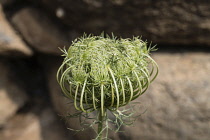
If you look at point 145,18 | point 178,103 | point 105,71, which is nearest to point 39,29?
point 145,18

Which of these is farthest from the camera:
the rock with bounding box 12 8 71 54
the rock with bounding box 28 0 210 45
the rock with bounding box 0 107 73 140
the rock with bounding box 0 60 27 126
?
the rock with bounding box 0 107 73 140

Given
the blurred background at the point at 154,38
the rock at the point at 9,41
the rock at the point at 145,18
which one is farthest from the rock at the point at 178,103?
the rock at the point at 9,41

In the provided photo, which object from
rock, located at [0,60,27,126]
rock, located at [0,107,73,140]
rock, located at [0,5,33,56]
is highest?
rock, located at [0,5,33,56]

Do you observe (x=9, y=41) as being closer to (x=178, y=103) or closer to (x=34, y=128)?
(x=34, y=128)

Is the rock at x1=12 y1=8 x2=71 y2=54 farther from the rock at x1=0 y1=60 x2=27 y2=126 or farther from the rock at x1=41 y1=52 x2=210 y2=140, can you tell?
the rock at x1=41 y1=52 x2=210 y2=140

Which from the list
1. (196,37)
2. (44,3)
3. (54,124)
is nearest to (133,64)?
(196,37)

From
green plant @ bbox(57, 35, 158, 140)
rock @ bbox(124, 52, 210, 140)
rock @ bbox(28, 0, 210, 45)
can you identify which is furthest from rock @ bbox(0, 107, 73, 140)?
green plant @ bbox(57, 35, 158, 140)

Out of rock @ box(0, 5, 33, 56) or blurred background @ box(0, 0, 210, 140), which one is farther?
rock @ box(0, 5, 33, 56)
